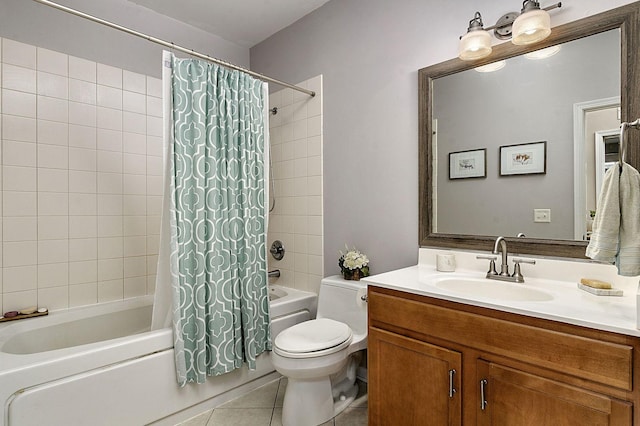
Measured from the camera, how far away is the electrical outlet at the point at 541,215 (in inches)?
58.8

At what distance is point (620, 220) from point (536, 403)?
64 centimetres

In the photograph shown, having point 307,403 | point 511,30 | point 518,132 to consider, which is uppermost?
point 511,30

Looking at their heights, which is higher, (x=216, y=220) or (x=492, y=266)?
(x=216, y=220)

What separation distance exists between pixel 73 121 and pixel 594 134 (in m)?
2.82

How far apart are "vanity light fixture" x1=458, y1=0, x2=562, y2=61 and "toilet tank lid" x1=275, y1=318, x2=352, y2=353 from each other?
154 centimetres

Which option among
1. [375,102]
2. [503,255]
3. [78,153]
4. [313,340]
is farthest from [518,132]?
A: [78,153]

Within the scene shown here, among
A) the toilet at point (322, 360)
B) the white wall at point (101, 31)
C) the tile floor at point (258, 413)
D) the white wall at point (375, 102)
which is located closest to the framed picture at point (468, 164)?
the white wall at point (375, 102)

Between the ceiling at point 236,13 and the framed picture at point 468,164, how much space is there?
5.07 ft

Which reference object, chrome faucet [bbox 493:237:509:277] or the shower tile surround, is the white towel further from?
the shower tile surround

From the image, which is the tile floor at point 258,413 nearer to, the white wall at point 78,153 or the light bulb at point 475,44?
the white wall at point 78,153

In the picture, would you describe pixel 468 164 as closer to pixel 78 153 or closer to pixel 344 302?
pixel 344 302

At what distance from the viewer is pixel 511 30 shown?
155cm

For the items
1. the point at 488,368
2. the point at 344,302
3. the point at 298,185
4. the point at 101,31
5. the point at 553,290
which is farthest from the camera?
the point at 298,185

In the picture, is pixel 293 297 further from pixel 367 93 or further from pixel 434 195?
pixel 367 93
